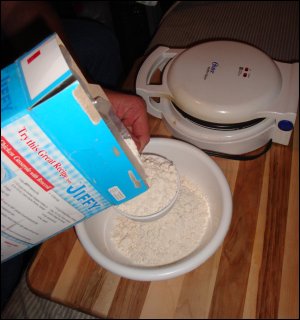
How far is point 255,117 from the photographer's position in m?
0.64

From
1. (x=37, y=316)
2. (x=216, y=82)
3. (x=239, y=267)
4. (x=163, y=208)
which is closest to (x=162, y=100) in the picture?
(x=216, y=82)

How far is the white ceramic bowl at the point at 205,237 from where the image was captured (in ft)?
1.74

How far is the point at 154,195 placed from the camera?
61 cm

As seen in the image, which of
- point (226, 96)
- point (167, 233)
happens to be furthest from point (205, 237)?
point (226, 96)

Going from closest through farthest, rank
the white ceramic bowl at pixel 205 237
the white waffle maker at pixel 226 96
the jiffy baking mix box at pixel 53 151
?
the jiffy baking mix box at pixel 53 151
the white ceramic bowl at pixel 205 237
the white waffle maker at pixel 226 96

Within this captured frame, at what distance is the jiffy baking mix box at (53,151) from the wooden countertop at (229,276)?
0.45ft

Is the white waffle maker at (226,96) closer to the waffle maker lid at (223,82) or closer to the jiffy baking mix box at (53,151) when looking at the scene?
the waffle maker lid at (223,82)

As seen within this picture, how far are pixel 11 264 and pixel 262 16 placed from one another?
93 centimetres

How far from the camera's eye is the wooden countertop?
0.57 m

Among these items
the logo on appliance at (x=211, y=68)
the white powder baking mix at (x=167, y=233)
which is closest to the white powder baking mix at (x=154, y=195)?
the white powder baking mix at (x=167, y=233)

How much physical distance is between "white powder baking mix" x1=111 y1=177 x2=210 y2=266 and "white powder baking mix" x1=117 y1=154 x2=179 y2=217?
47 mm

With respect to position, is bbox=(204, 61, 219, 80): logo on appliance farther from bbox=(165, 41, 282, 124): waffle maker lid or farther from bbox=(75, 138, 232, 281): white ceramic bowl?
bbox=(75, 138, 232, 281): white ceramic bowl

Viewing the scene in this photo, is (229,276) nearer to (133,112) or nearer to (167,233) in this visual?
(167,233)

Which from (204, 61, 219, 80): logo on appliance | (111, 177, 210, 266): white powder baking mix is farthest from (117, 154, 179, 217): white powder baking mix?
(204, 61, 219, 80): logo on appliance
